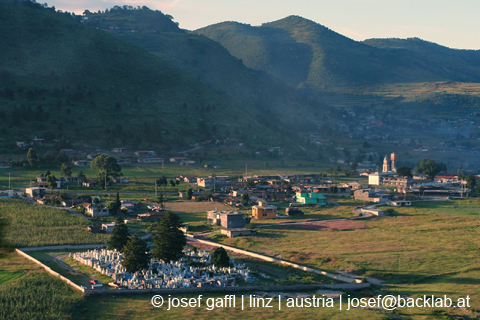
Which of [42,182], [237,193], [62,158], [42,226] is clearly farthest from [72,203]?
[62,158]

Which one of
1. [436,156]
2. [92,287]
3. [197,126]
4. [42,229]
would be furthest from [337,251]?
[436,156]

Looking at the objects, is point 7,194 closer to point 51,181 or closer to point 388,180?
point 51,181

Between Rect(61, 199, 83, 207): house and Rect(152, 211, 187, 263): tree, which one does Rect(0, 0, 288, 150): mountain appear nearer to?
Rect(61, 199, 83, 207): house

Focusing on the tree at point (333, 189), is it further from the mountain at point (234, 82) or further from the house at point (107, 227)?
the mountain at point (234, 82)

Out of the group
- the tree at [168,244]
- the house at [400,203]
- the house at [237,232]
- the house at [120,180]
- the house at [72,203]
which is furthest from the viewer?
the house at [120,180]

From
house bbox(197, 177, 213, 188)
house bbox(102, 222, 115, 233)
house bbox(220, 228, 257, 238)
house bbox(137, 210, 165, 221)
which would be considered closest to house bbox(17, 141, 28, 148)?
house bbox(197, 177, 213, 188)

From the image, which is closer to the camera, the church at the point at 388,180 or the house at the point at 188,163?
the church at the point at 388,180

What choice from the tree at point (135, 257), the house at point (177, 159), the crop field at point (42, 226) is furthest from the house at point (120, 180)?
the tree at point (135, 257)
